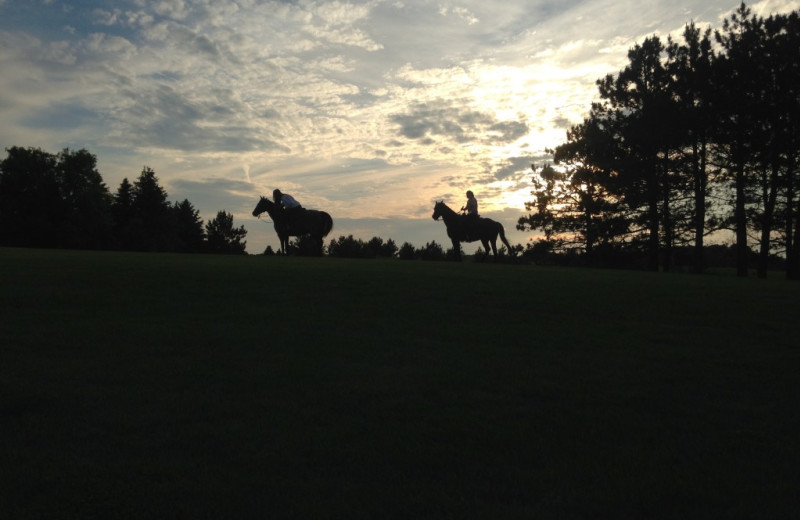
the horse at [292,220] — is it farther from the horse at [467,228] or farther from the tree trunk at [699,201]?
the tree trunk at [699,201]

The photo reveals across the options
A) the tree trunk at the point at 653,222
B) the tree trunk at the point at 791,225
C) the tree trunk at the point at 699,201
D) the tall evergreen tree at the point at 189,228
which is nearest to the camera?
the tree trunk at the point at 791,225

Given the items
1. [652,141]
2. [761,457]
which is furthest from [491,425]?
[652,141]

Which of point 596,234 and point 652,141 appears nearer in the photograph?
point 652,141

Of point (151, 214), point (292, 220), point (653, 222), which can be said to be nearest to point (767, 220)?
point (653, 222)

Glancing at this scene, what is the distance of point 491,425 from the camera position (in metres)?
7.33

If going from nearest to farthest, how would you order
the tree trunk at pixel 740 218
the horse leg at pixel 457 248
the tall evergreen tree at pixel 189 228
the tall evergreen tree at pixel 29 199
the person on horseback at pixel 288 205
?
the person on horseback at pixel 288 205
the horse leg at pixel 457 248
the tree trunk at pixel 740 218
the tall evergreen tree at pixel 29 199
the tall evergreen tree at pixel 189 228

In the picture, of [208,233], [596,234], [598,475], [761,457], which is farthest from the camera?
[208,233]

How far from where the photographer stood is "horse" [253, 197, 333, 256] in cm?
3216

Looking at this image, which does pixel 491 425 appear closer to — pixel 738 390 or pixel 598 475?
pixel 598 475

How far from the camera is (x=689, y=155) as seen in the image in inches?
1757

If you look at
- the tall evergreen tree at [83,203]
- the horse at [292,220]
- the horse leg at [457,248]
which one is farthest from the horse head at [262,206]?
the tall evergreen tree at [83,203]

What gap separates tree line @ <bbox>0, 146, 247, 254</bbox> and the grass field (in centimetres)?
6448

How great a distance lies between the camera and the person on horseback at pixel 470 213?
33906 millimetres

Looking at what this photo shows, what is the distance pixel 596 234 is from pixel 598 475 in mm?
44665
